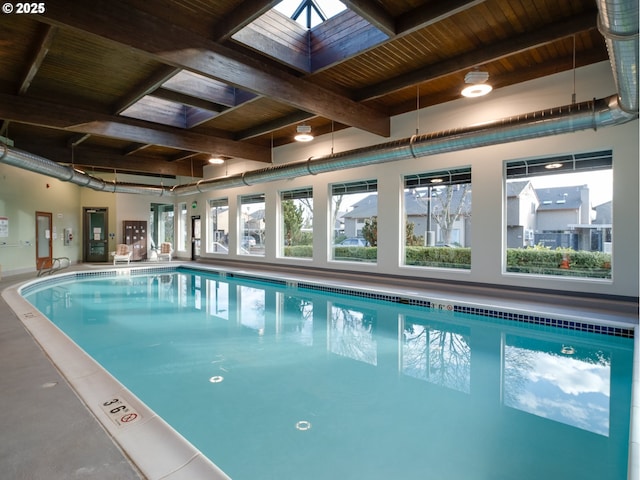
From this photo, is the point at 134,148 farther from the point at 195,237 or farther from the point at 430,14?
the point at 430,14

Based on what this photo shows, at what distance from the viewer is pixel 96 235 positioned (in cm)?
1190

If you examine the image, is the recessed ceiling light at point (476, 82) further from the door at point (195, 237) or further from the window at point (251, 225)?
the door at point (195, 237)

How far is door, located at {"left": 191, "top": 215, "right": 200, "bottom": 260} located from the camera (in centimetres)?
1248

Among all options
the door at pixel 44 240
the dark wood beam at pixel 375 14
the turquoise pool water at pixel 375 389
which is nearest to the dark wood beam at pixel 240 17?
the dark wood beam at pixel 375 14

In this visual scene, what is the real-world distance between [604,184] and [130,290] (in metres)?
8.60

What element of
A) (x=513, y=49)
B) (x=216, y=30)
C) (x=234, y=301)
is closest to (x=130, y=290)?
(x=234, y=301)

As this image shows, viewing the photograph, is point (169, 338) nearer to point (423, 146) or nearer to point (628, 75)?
point (423, 146)

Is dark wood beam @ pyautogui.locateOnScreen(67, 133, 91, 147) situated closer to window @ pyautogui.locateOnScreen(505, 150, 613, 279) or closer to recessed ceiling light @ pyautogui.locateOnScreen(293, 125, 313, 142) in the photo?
recessed ceiling light @ pyautogui.locateOnScreen(293, 125, 313, 142)

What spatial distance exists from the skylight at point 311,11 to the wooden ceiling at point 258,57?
0.11m

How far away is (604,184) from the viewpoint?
4.89m

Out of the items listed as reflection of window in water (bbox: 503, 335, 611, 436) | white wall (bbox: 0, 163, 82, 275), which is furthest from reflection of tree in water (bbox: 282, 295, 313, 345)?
white wall (bbox: 0, 163, 82, 275)

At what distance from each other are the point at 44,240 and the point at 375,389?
1049cm

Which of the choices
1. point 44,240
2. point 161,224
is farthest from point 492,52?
point 161,224

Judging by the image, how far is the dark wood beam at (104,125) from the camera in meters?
5.17
